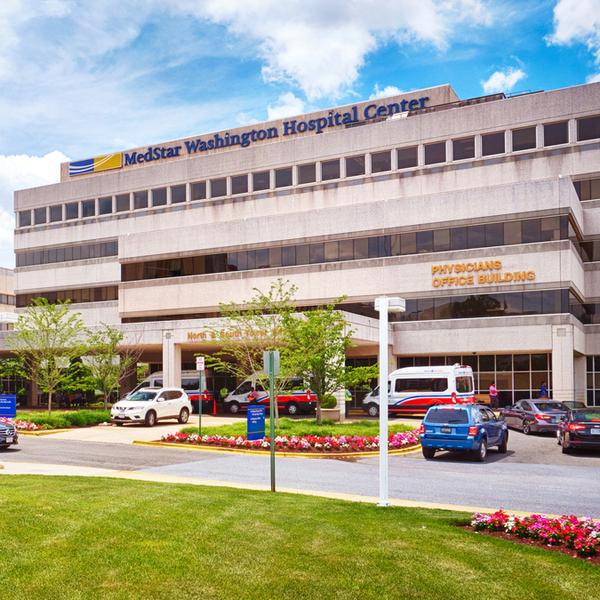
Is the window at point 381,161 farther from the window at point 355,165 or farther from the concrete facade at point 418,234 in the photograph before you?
the window at point 355,165

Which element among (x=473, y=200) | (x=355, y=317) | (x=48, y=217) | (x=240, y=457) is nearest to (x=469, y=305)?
(x=473, y=200)

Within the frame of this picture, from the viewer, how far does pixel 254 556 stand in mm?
8422

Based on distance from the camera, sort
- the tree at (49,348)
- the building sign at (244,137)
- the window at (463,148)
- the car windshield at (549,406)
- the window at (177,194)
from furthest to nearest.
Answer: the window at (177,194), the building sign at (244,137), the window at (463,148), the tree at (49,348), the car windshield at (549,406)

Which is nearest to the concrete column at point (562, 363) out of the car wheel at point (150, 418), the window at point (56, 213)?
the car wheel at point (150, 418)

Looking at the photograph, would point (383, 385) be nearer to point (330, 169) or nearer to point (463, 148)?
point (463, 148)

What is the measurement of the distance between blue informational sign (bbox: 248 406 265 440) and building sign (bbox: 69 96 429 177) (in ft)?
118

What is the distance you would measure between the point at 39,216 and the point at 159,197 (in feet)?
42.9

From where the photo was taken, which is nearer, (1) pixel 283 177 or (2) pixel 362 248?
(2) pixel 362 248

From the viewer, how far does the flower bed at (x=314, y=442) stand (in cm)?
2352

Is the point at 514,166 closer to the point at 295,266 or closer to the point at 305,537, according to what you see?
the point at 295,266

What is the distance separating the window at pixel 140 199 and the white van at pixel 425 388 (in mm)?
29313

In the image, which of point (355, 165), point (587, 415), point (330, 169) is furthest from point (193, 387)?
point (587, 415)

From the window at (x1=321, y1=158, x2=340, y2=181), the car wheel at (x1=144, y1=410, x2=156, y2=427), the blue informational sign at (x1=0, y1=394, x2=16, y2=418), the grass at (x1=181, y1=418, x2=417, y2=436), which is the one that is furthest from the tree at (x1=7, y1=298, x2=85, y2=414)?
the window at (x1=321, y1=158, x2=340, y2=181)

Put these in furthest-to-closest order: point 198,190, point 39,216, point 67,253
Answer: point 39,216, point 67,253, point 198,190
